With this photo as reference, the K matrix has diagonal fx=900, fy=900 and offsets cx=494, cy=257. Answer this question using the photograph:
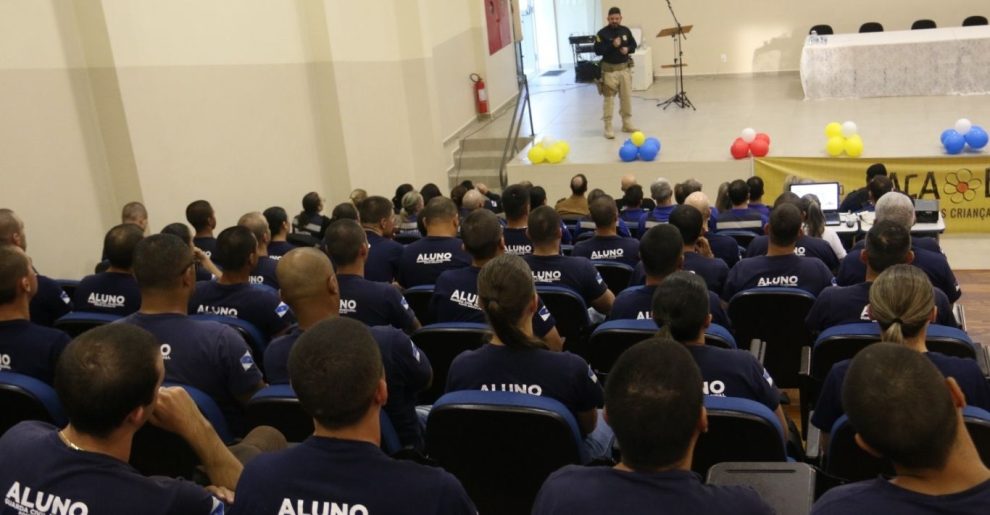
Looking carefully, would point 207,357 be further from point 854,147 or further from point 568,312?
point 854,147

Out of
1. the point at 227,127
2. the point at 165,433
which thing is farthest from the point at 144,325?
the point at 227,127

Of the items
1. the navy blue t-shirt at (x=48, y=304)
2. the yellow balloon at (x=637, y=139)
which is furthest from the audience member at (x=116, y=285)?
the yellow balloon at (x=637, y=139)

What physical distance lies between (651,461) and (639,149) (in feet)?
30.0

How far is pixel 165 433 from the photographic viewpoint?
2.65 meters

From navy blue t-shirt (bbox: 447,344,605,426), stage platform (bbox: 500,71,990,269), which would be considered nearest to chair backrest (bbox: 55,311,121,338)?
navy blue t-shirt (bbox: 447,344,605,426)

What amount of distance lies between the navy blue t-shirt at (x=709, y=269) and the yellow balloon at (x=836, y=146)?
5.91m

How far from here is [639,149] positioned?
1070 centimetres

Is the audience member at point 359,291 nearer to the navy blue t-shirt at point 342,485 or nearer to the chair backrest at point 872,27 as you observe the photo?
Result: the navy blue t-shirt at point 342,485

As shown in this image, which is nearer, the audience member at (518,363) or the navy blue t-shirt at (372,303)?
the audience member at (518,363)

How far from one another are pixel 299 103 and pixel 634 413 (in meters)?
8.18

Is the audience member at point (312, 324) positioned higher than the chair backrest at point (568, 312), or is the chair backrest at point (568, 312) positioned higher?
the audience member at point (312, 324)

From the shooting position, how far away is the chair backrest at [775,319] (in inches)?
165

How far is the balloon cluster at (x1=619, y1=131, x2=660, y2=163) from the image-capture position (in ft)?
34.6

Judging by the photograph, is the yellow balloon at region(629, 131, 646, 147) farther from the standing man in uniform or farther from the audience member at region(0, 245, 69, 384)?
the audience member at region(0, 245, 69, 384)
